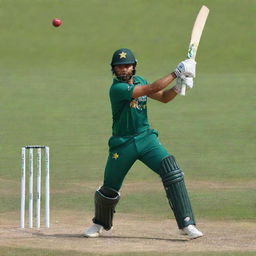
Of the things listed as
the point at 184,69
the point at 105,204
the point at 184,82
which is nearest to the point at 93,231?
the point at 105,204

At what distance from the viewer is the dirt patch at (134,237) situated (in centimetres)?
695

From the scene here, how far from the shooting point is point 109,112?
1736 centimetres

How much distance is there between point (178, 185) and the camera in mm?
7363

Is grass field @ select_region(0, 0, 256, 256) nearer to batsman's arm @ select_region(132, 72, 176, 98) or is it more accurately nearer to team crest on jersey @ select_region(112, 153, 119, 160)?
team crest on jersey @ select_region(112, 153, 119, 160)

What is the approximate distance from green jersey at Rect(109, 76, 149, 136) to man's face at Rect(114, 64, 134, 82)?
54 mm

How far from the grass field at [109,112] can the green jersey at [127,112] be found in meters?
0.91

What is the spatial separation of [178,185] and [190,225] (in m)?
0.34

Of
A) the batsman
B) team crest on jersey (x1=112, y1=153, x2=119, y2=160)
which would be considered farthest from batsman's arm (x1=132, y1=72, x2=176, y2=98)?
team crest on jersey (x1=112, y1=153, x2=119, y2=160)

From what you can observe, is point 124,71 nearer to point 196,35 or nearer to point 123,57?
point 123,57

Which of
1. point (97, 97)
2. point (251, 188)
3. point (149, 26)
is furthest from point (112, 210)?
point (149, 26)

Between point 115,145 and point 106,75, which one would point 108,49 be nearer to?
point 106,75

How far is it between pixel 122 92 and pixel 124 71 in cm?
24

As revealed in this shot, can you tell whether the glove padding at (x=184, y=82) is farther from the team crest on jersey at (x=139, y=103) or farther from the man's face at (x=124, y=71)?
the man's face at (x=124, y=71)

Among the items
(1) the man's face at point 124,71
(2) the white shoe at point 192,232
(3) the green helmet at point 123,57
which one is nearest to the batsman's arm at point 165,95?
(1) the man's face at point 124,71
